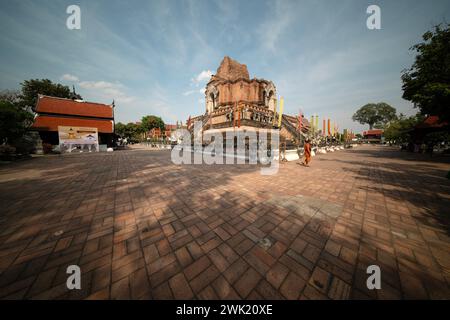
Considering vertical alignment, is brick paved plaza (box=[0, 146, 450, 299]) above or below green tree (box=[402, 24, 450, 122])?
below

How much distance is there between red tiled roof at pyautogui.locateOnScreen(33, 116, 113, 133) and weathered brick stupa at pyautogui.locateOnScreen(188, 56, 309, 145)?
43.8 feet

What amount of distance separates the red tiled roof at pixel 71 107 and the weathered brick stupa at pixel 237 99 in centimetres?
1531

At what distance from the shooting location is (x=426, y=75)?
11.0m

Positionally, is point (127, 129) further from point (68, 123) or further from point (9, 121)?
point (9, 121)

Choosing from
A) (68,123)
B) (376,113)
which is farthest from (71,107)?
(376,113)

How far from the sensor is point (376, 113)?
215 feet

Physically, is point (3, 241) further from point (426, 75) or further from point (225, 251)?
point (426, 75)

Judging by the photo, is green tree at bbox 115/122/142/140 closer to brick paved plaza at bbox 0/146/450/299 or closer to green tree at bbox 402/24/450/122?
brick paved plaza at bbox 0/146/450/299

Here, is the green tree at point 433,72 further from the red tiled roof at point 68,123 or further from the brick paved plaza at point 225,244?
the red tiled roof at point 68,123

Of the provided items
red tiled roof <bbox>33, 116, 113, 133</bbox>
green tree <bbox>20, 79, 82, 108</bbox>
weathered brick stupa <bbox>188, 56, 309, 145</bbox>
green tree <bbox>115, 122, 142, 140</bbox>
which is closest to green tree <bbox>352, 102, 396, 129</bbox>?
weathered brick stupa <bbox>188, 56, 309, 145</bbox>

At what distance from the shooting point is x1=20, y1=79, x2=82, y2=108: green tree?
31.5 m

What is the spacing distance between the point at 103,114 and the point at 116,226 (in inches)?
1189
